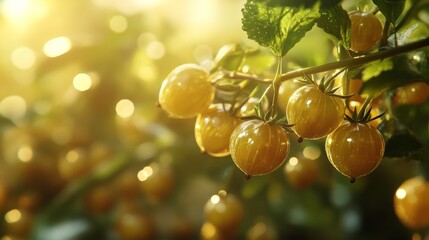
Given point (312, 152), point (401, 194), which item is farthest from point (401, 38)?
point (312, 152)

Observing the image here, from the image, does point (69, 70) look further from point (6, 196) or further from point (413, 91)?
point (413, 91)

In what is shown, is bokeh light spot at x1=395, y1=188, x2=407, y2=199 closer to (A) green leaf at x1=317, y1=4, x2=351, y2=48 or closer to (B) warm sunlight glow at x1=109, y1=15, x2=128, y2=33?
(A) green leaf at x1=317, y1=4, x2=351, y2=48

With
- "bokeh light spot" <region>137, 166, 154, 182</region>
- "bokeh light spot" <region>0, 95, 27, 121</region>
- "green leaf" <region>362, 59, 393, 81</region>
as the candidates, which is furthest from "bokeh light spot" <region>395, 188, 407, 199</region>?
"bokeh light spot" <region>0, 95, 27, 121</region>

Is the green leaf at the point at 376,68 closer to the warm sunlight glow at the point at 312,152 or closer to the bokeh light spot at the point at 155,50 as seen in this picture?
the warm sunlight glow at the point at 312,152

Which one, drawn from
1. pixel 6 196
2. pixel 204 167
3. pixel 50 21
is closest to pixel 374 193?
pixel 204 167

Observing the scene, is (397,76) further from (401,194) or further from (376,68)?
(401,194)

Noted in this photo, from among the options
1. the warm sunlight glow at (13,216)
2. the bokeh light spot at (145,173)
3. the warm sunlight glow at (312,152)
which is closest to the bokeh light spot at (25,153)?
the warm sunlight glow at (13,216)

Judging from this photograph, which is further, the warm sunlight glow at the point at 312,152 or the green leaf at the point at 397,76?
the warm sunlight glow at the point at 312,152
